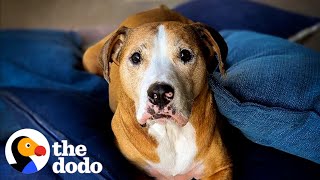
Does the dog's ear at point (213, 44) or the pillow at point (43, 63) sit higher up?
the dog's ear at point (213, 44)

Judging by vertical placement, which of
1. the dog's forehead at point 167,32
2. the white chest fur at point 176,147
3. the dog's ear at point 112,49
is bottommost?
the white chest fur at point 176,147

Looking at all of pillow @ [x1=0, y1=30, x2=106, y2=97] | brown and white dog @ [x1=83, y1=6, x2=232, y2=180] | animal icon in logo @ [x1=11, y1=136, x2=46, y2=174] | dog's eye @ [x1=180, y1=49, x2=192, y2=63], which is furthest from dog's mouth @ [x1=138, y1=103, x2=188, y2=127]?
pillow @ [x1=0, y1=30, x2=106, y2=97]

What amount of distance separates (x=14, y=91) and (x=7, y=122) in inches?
5.4

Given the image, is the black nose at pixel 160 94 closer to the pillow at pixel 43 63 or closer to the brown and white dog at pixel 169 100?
the brown and white dog at pixel 169 100

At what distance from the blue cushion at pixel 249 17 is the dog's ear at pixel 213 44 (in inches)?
23.5

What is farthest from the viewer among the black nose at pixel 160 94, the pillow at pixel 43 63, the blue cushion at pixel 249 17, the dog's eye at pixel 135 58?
the blue cushion at pixel 249 17

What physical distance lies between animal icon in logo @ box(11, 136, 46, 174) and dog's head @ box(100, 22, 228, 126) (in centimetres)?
21

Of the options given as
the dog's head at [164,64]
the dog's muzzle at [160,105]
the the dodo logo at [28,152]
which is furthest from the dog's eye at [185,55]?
the the dodo logo at [28,152]

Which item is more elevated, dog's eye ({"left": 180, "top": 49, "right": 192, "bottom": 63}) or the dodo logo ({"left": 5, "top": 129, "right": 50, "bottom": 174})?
dog's eye ({"left": 180, "top": 49, "right": 192, "bottom": 63})

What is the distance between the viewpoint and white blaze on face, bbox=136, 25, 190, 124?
92cm

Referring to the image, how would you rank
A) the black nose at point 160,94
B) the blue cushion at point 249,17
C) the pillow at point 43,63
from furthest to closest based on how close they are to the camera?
the blue cushion at point 249,17 → the pillow at point 43,63 → the black nose at point 160,94

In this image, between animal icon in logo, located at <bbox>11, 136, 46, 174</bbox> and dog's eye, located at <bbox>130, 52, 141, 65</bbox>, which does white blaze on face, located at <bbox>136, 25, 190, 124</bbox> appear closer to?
dog's eye, located at <bbox>130, 52, 141, 65</bbox>

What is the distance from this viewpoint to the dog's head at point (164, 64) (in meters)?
0.92

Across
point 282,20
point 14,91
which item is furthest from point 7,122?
point 282,20
